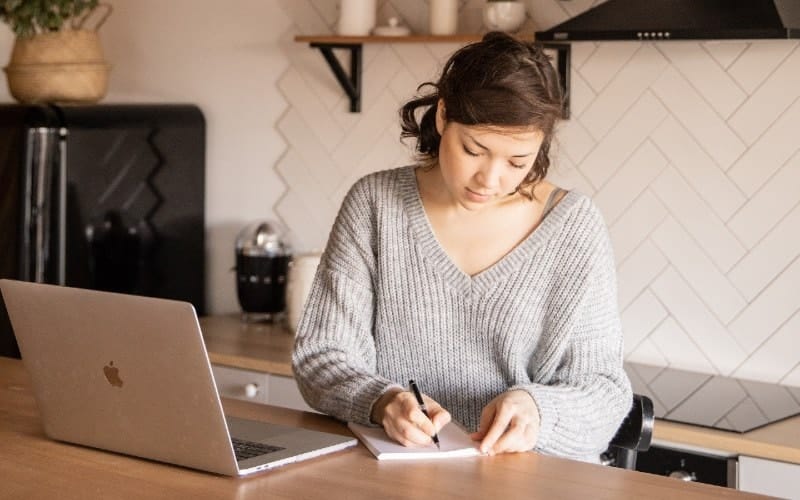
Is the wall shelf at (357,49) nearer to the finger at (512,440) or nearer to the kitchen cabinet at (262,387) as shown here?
the kitchen cabinet at (262,387)

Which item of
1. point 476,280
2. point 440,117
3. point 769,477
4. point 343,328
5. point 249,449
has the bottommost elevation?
point 769,477

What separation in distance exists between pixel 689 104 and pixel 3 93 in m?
2.21

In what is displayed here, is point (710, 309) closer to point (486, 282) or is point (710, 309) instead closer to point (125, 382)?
point (486, 282)

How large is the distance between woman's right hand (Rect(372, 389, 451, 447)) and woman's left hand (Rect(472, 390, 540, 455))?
0.06 metres

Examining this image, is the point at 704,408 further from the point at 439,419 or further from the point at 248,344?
the point at 248,344

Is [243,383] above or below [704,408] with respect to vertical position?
below

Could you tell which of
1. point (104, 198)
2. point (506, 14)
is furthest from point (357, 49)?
point (104, 198)

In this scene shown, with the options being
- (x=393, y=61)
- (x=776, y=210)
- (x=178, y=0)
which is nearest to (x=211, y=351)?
(x=393, y=61)

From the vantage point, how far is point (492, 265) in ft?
7.36

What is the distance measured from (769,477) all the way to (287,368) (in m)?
1.17

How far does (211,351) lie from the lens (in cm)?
338

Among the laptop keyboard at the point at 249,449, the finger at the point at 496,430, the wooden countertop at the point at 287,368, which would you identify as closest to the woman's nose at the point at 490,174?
the finger at the point at 496,430

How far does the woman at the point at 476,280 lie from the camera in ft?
6.84

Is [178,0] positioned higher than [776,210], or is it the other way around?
[178,0]
